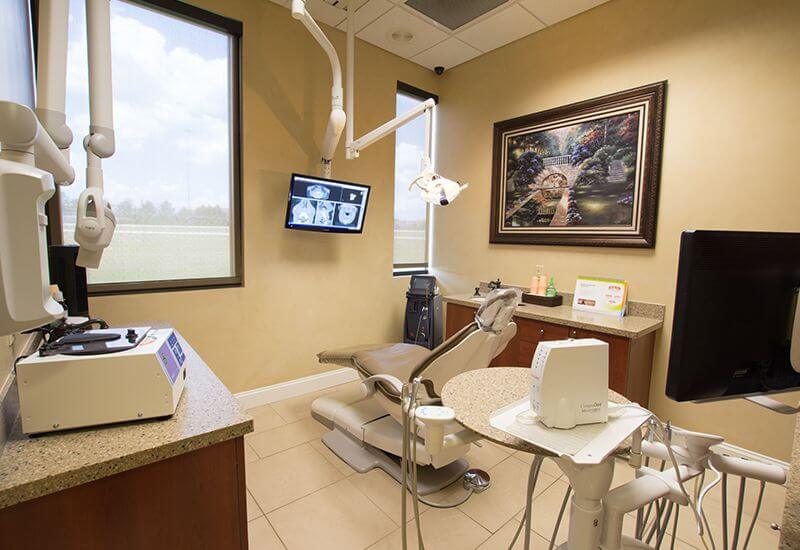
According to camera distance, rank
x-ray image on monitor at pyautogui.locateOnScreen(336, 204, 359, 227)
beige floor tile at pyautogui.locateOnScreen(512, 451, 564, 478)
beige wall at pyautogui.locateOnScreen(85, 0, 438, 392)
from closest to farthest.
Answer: beige floor tile at pyautogui.locateOnScreen(512, 451, 564, 478) → beige wall at pyautogui.locateOnScreen(85, 0, 438, 392) → x-ray image on monitor at pyautogui.locateOnScreen(336, 204, 359, 227)

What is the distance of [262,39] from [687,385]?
3.27 meters

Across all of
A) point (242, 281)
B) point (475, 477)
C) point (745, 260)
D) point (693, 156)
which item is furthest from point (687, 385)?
point (242, 281)

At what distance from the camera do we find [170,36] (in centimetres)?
249

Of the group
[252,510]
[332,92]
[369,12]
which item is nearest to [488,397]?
[252,510]

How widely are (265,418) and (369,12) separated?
10.6ft

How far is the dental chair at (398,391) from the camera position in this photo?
174 cm

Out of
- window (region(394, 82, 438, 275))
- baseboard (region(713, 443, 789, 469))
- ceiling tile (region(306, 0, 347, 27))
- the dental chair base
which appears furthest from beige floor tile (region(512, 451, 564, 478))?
ceiling tile (region(306, 0, 347, 27))

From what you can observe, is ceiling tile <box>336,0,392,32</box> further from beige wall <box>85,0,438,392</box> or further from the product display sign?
the product display sign

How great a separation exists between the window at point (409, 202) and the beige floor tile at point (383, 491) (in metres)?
2.11

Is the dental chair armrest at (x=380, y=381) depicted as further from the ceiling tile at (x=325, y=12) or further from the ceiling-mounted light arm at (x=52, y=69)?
the ceiling tile at (x=325, y=12)

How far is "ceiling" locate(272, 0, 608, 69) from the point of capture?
2.77 metres

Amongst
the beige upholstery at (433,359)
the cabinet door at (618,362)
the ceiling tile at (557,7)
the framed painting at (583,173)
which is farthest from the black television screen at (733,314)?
the ceiling tile at (557,7)

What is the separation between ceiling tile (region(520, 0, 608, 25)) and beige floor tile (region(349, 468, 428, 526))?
3391 mm

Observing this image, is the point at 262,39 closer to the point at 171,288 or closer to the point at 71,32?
the point at 71,32
